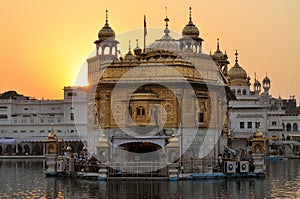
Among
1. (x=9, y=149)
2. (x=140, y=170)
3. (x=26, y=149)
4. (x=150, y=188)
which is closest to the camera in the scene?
(x=150, y=188)

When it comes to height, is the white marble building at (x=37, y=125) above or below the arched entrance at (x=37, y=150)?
above

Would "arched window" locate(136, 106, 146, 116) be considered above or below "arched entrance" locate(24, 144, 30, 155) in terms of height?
above

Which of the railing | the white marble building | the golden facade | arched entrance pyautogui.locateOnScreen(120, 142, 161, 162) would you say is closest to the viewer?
the railing

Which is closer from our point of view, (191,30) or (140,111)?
(140,111)

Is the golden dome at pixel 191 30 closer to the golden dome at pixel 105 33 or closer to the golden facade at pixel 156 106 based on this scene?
the golden facade at pixel 156 106

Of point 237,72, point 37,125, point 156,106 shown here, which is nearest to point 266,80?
point 237,72

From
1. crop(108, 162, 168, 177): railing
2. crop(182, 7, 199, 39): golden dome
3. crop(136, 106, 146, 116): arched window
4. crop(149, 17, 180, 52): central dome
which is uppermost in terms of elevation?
crop(182, 7, 199, 39): golden dome

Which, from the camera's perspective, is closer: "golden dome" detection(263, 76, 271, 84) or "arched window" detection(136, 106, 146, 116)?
"arched window" detection(136, 106, 146, 116)

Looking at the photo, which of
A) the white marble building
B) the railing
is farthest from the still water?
the white marble building

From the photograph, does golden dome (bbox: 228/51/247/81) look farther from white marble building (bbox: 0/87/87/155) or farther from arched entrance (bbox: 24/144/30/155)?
arched entrance (bbox: 24/144/30/155)

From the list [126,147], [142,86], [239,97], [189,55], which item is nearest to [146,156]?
[126,147]

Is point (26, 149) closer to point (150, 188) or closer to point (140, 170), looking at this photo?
point (140, 170)

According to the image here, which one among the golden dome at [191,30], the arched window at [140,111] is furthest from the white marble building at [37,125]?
the arched window at [140,111]

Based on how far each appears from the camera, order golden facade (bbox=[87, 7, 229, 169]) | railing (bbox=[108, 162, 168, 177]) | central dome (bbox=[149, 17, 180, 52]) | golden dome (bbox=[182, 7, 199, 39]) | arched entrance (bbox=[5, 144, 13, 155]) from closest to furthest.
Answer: railing (bbox=[108, 162, 168, 177]) < golden facade (bbox=[87, 7, 229, 169]) < central dome (bbox=[149, 17, 180, 52]) < golden dome (bbox=[182, 7, 199, 39]) < arched entrance (bbox=[5, 144, 13, 155])
